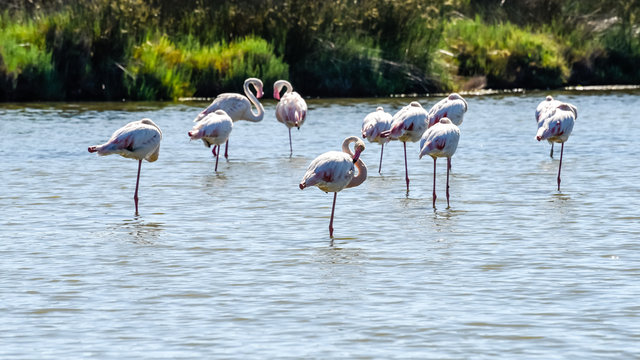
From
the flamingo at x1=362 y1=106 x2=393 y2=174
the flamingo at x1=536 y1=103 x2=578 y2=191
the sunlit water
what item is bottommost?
the sunlit water

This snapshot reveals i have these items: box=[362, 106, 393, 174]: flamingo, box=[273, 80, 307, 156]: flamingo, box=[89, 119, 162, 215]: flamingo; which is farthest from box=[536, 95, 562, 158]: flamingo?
box=[89, 119, 162, 215]: flamingo

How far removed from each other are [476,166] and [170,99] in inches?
540

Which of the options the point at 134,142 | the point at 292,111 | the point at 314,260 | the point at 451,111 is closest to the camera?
the point at 314,260

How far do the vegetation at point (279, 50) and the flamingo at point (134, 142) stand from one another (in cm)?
1581

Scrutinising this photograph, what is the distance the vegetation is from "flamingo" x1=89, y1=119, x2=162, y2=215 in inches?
623

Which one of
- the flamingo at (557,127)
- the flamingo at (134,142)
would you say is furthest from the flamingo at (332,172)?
the flamingo at (557,127)

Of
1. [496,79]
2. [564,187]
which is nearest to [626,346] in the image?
[564,187]

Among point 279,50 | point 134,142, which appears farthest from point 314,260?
point 279,50

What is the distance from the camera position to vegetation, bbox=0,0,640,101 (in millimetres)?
28422

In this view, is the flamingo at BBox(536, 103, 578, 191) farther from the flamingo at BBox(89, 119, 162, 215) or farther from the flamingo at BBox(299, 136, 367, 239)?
the flamingo at BBox(89, 119, 162, 215)

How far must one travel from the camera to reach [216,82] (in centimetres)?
2936

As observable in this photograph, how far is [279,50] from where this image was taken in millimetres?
30297

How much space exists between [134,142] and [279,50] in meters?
18.1

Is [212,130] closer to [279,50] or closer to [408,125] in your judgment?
[408,125]
